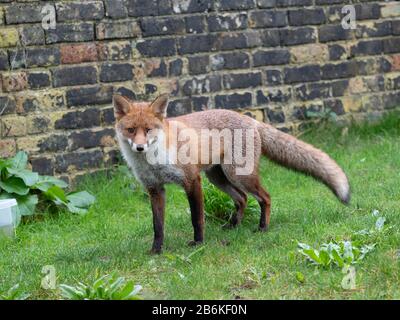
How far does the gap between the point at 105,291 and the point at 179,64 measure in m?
4.38

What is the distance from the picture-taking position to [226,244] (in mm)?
6176

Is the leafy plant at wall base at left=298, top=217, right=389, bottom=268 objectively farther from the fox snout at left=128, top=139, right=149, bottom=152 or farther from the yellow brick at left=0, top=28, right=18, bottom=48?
the yellow brick at left=0, top=28, right=18, bottom=48

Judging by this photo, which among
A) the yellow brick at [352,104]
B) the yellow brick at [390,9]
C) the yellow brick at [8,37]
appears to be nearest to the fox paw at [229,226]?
the yellow brick at [8,37]

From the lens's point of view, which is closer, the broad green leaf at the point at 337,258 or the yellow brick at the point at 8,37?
the broad green leaf at the point at 337,258

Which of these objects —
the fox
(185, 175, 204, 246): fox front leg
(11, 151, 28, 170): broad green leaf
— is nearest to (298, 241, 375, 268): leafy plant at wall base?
the fox

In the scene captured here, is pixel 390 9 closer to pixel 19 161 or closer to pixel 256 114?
pixel 256 114

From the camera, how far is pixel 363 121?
9.77 meters

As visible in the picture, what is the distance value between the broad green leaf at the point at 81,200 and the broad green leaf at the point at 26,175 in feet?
1.30

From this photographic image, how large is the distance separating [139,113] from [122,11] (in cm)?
278

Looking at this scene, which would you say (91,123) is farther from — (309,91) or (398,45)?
(398,45)

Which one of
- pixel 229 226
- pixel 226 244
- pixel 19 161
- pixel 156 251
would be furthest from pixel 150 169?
pixel 19 161

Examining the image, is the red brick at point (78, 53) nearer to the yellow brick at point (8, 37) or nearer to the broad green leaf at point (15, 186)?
the yellow brick at point (8, 37)

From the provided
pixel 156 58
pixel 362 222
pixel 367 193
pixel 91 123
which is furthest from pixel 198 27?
pixel 362 222

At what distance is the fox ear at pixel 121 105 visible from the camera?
585cm
